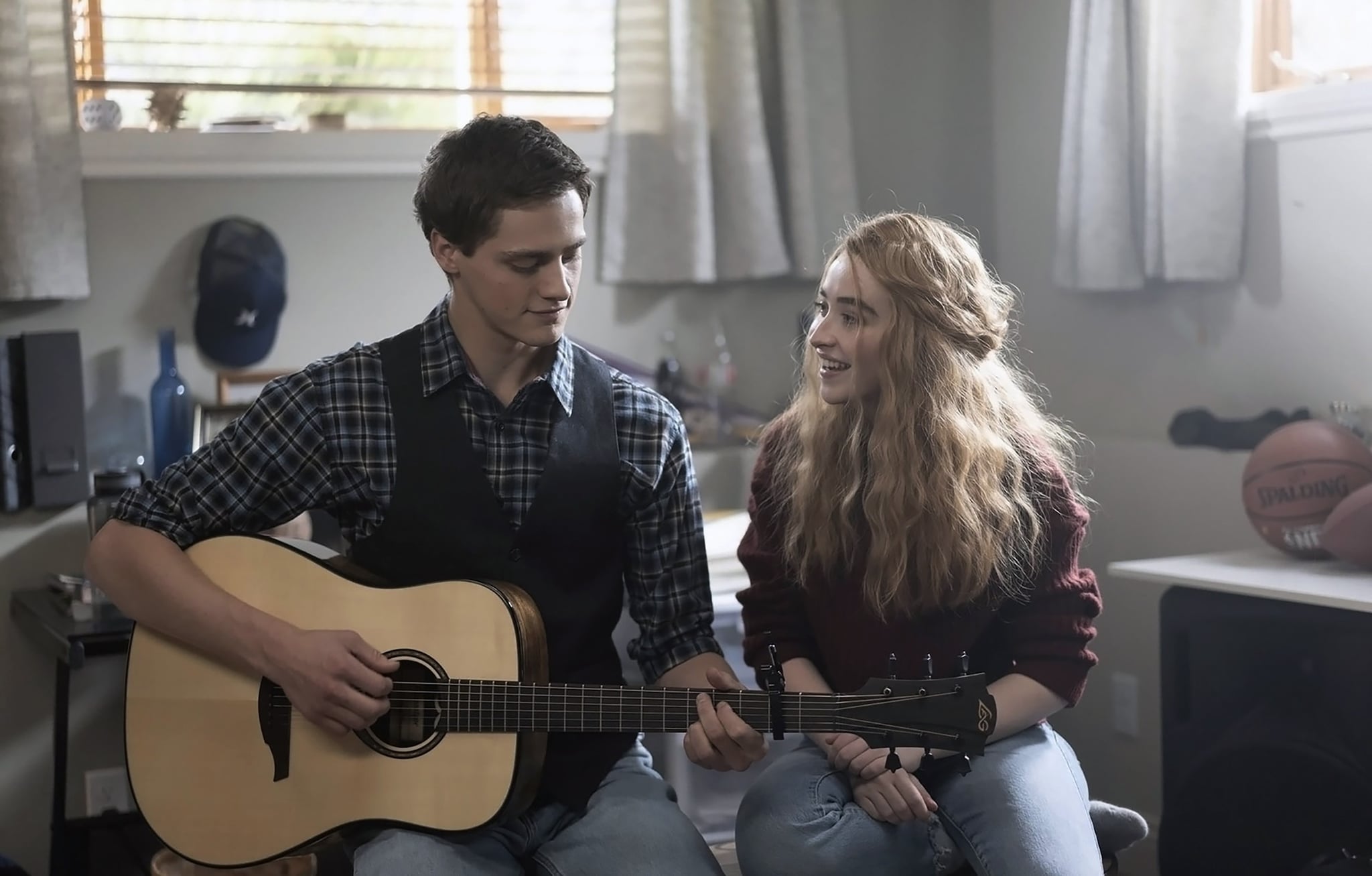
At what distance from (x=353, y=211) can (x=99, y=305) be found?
1.65 feet

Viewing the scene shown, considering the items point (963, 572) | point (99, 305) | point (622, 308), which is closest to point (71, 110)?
point (99, 305)

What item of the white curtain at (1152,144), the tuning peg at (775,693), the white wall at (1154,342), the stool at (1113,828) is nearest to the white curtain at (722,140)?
the white wall at (1154,342)

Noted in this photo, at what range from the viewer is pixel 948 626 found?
181 centimetres

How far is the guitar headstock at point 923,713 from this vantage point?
4.94 ft

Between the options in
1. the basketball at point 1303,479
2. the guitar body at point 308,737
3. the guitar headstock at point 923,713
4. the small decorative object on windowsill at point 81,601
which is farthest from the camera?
the small decorative object on windowsill at point 81,601

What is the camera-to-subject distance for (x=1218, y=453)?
8.71 feet

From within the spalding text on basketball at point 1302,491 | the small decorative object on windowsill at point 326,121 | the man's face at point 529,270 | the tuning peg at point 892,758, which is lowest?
the tuning peg at point 892,758

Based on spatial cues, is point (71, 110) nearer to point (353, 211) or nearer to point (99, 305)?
point (99, 305)

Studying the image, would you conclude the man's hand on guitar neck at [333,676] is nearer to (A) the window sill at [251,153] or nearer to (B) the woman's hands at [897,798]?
(B) the woman's hands at [897,798]

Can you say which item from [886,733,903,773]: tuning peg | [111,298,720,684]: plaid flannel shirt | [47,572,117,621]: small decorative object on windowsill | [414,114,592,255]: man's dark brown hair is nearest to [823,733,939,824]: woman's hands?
[886,733,903,773]: tuning peg

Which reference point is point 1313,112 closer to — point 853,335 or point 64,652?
point 853,335

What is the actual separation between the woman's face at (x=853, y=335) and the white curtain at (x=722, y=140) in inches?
47.6

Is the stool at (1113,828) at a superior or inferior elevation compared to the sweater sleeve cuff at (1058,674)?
inferior

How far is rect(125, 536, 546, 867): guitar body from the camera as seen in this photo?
1.62 meters
